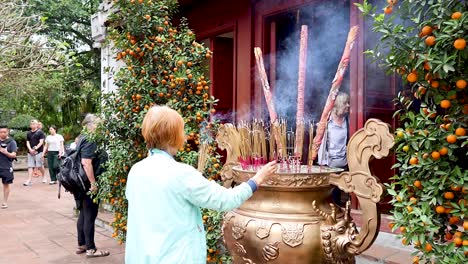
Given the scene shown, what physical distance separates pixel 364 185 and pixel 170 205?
0.95m

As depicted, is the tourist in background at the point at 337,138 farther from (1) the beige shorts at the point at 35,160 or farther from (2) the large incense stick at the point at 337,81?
(1) the beige shorts at the point at 35,160

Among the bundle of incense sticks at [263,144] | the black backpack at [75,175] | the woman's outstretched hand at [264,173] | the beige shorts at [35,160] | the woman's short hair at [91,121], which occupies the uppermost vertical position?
the woman's short hair at [91,121]

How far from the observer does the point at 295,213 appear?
2.22 metres

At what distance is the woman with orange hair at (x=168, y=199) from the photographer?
195cm

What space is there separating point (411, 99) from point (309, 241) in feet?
2.76

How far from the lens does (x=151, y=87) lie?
12.8 ft

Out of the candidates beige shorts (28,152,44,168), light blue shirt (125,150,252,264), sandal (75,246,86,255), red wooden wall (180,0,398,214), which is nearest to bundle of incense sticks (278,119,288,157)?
light blue shirt (125,150,252,264)

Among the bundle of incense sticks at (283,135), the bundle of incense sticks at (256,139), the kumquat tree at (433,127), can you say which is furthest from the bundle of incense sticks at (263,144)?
the kumquat tree at (433,127)

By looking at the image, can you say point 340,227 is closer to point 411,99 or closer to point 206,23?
point 411,99

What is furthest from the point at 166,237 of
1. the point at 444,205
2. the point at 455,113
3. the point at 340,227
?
the point at 455,113

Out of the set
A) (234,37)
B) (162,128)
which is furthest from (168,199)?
(234,37)

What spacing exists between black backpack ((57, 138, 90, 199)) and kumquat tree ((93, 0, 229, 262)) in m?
0.77

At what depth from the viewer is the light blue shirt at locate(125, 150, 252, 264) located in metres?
1.94

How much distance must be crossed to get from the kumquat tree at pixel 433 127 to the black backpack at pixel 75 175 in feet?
12.5
